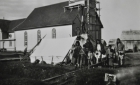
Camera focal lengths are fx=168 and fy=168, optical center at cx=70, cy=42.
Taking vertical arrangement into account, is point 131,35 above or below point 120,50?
above

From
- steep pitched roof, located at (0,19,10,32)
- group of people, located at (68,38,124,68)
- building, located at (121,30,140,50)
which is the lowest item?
group of people, located at (68,38,124,68)

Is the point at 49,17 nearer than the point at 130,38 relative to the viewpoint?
Yes

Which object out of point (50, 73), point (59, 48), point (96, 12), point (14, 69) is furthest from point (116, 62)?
point (96, 12)

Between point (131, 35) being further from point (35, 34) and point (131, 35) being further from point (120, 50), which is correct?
point (120, 50)

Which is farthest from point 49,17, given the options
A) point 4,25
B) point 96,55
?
point 96,55

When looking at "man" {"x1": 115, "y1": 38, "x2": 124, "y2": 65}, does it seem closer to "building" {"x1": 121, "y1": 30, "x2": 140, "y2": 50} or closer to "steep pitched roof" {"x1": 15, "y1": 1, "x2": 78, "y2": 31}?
"steep pitched roof" {"x1": 15, "y1": 1, "x2": 78, "y2": 31}

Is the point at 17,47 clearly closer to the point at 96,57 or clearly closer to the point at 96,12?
the point at 96,12

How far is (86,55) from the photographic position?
1171cm

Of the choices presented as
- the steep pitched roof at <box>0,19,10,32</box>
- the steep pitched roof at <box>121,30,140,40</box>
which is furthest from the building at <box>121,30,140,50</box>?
the steep pitched roof at <box>0,19,10,32</box>

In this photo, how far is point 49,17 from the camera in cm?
2858

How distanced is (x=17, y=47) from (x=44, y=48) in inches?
762

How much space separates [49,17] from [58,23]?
385 centimetres

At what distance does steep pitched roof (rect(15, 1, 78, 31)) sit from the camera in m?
25.1

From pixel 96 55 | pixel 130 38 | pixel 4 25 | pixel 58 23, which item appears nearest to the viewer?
pixel 96 55
